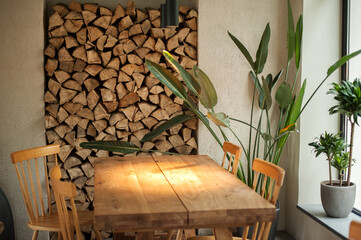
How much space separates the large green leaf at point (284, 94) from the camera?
3.47 metres

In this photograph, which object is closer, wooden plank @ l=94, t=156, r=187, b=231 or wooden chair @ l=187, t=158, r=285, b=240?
wooden plank @ l=94, t=156, r=187, b=231

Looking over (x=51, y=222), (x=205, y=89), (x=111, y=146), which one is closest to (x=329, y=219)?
(x=205, y=89)

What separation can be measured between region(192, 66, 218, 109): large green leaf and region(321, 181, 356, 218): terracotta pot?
3.56ft

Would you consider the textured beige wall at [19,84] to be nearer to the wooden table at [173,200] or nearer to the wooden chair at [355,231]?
the wooden table at [173,200]

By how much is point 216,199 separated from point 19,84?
231cm

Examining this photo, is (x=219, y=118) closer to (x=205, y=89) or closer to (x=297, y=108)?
(x=205, y=89)

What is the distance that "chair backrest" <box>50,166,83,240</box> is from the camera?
6.34 feet

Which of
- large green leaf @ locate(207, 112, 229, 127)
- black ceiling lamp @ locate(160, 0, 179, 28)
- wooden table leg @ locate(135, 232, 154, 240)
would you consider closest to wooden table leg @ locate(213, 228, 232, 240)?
wooden table leg @ locate(135, 232, 154, 240)

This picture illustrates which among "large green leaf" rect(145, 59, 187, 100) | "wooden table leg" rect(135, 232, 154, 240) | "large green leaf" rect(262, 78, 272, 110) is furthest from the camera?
"large green leaf" rect(145, 59, 187, 100)

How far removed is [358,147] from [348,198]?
0.45 m

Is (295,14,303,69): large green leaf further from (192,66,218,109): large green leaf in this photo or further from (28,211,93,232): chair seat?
(28,211,93,232): chair seat

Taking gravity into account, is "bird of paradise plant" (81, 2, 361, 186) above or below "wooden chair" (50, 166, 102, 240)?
above

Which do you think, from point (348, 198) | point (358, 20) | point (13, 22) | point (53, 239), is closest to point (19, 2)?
point (13, 22)

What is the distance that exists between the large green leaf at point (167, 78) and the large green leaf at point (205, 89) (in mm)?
158
